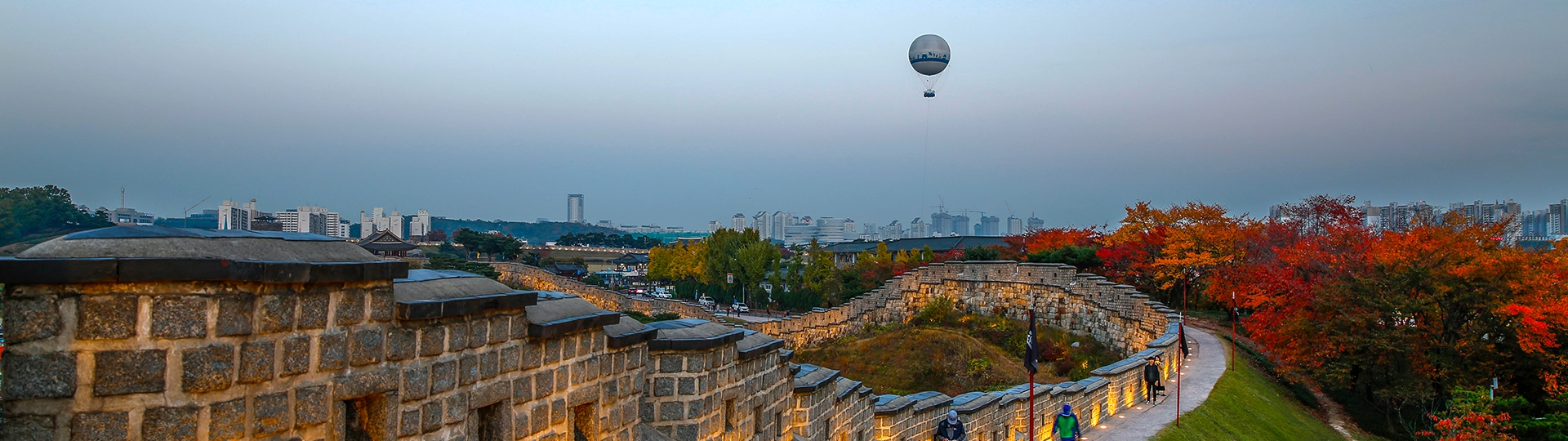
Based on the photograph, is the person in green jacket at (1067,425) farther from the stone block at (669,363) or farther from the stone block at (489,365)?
the stone block at (489,365)

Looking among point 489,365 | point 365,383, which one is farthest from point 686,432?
point 365,383

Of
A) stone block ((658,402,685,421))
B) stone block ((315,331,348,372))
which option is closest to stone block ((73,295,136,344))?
stone block ((315,331,348,372))

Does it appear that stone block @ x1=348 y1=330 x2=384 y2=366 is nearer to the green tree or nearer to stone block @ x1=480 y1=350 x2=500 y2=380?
stone block @ x1=480 y1=350 x2=500 y2=380

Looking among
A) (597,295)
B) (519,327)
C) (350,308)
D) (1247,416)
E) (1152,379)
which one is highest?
(350,308)

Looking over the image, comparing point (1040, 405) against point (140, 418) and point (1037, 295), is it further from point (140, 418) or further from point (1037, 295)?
point (1037, 295)

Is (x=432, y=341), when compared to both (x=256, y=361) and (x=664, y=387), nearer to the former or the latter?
(x=256, y=361)

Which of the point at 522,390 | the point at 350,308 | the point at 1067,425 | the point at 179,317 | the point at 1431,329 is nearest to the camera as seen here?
the point at 179,317

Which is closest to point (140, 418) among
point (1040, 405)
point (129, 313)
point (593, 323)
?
point (129, 313)
